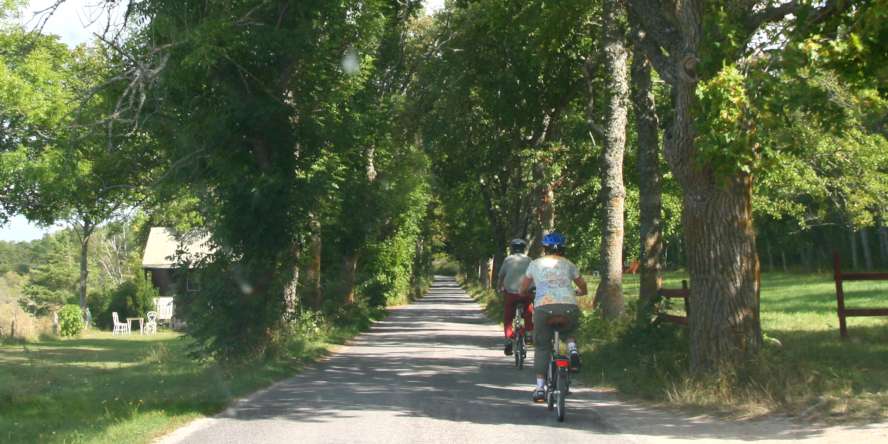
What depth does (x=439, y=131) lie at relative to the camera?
24.3 meters

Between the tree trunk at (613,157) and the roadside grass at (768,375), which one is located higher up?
the tree trunk at (613,157)

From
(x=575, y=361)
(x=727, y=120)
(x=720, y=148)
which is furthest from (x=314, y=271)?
(x=727, y=120)

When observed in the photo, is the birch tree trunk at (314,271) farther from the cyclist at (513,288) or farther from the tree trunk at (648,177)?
the cyclist at (513,288)

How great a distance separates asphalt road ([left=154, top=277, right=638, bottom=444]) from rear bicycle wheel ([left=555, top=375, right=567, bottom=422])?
119 millimetres

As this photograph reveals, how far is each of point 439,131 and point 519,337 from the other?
512 inches

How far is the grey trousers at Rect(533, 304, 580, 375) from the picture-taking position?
8344mm

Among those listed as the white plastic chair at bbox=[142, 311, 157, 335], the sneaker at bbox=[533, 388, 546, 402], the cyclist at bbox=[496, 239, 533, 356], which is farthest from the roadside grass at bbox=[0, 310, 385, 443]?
A: the white plastic chair at bbox=[142, 311, 157, 335]

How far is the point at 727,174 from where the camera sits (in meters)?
7.77

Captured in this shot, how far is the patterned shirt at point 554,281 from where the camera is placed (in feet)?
27.5

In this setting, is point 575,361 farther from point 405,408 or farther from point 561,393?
A: point 405,408

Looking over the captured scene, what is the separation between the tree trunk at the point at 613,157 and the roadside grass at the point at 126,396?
6.14 meters

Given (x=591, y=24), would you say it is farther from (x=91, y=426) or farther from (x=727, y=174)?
(x=91, y=426)

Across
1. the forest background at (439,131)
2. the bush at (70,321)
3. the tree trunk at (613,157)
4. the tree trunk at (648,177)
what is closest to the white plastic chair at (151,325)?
the bush at (70,321)

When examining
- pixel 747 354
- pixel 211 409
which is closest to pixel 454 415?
pixel 211 409
